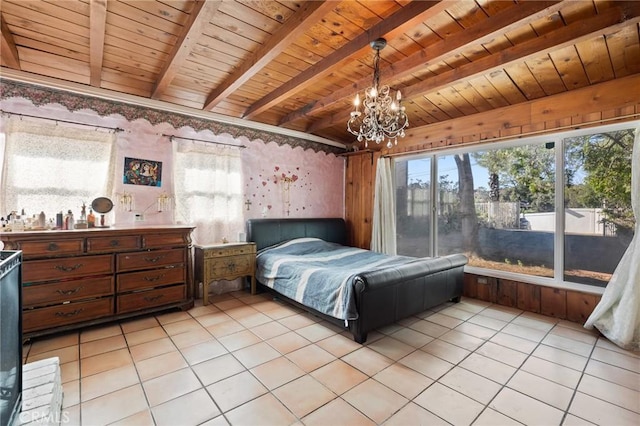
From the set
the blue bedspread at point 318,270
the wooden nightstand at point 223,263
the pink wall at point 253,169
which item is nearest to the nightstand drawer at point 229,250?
the wooden nightstand at point 223,263

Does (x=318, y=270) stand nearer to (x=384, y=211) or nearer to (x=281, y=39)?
(x=384, y=211)

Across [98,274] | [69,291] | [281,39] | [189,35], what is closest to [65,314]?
[69,291]

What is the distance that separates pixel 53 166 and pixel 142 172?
30.7 inches

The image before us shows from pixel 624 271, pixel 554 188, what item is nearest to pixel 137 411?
pixel 624 271

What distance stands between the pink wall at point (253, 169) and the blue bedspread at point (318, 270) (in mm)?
769

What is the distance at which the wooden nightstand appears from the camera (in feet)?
11.4

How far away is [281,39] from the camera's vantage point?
217cm

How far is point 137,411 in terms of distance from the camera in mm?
1689

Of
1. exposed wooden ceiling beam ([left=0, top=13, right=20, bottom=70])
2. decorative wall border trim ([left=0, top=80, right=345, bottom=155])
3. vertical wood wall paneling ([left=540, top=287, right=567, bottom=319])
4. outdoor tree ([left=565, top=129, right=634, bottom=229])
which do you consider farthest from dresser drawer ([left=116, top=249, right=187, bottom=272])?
outdoor tree ([left=565, top=129, right=634, bottom=229])

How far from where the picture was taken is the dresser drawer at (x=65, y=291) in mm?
2432

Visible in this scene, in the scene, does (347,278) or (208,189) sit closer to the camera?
(347,278)

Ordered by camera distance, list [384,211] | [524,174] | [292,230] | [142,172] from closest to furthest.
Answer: [142,172] < [524,174] < [292,230] < [384,211]

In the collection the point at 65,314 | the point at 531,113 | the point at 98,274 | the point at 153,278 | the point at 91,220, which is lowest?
the point at 65,314

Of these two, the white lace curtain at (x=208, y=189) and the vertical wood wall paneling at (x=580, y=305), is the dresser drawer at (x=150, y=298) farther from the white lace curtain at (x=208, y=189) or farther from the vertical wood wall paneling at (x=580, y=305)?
the vertical wood wall paneling at (x=580, y=305)
